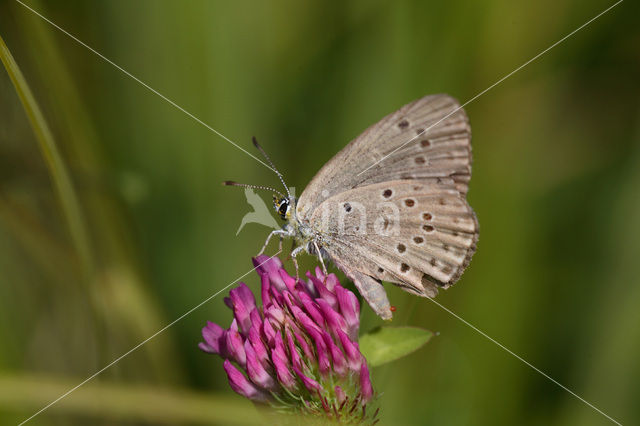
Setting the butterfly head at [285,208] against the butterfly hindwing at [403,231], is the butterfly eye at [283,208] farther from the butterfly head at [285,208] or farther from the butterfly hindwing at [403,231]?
the butterfly hindwing at [403,231]

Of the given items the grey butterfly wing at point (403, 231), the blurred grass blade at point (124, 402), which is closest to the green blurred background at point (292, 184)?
the blurred grass blade at point (124, 402)

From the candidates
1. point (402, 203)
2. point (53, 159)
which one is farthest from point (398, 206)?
point (53, 159)

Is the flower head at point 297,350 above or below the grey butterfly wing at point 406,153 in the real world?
below

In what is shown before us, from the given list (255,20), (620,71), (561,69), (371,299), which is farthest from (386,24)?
(371,299)

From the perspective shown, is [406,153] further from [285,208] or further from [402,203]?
[285,208]

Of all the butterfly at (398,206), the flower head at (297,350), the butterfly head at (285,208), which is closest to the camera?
the flower head at (297,350)

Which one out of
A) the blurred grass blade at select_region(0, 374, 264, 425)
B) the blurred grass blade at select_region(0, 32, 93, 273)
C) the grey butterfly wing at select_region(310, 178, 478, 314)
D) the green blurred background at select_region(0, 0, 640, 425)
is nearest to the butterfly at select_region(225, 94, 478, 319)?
the grey butterfly wing at select_region(310, 178, 478, 314)
